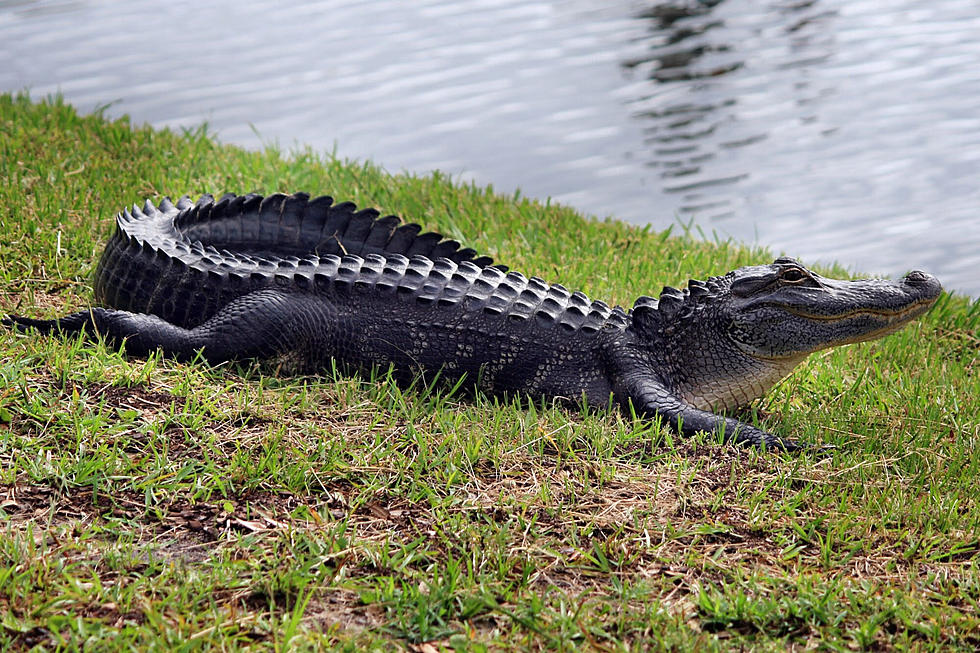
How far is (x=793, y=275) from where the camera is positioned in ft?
13.6

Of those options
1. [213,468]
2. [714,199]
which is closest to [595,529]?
[213,468]

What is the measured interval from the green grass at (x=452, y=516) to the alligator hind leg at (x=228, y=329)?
0.42 feet

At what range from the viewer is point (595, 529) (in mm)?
3117

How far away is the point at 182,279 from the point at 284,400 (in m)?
1.01

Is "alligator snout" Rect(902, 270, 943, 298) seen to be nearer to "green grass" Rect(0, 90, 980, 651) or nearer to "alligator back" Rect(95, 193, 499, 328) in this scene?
"green grass" Rect(0, 90, 980, 651)

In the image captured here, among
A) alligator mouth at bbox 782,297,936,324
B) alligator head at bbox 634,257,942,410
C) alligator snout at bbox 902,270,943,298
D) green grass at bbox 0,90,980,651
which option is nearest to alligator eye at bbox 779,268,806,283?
alligator head at bbox 634,257,942,410

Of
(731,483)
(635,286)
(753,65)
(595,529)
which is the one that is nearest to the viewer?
(595,529)

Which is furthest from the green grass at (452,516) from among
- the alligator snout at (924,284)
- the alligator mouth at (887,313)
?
the alligator snout at (924,284)

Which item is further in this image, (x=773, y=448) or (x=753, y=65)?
(x=753, y=65)

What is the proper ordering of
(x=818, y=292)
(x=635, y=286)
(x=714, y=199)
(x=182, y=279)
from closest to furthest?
(x=818, y=292) < (x=182, y=279) < (x=635, y=286) < (x=714, y=199)

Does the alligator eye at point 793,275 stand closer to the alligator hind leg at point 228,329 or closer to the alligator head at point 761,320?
the alligator head at point 761,320

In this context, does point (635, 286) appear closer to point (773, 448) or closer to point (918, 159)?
point (773, 448)

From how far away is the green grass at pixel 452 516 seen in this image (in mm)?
2619

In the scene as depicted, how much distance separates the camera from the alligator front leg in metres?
3.82
